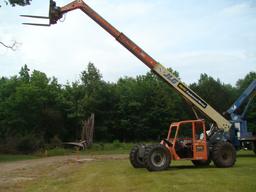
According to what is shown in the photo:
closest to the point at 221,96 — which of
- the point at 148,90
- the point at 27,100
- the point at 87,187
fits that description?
the point at 148,90

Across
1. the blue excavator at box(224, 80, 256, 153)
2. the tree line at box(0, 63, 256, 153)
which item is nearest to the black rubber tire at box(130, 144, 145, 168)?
the blue excavator at box(224, 80, 256, 153)

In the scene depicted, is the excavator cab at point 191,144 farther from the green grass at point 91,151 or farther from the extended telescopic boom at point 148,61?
the green grass at point 91,151

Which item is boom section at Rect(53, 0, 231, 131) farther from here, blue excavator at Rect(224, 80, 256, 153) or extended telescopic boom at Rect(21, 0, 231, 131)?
blue excavator at Rect(224, 80, 256, 153)

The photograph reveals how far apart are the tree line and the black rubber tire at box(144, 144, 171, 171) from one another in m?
42.1

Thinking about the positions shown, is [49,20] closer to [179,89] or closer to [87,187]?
[179,89]

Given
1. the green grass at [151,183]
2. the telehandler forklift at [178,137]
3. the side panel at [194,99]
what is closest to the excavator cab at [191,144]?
the telehandler forklift at [178,137]

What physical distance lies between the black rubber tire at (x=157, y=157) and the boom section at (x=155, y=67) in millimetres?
3433

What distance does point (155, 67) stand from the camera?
70.8 ft

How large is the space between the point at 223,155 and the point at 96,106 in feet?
159

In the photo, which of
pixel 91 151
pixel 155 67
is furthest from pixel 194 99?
pixel 91 151

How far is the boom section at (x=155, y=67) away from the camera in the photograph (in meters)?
21.3

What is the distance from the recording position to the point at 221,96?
72125mm

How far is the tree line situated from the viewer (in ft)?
205

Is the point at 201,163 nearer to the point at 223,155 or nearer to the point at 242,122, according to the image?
the point at 223,155
